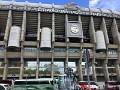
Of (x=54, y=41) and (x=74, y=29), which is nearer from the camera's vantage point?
(x=54, y=41)

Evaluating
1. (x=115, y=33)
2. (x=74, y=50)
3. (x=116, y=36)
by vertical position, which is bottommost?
(x=74, y=50)

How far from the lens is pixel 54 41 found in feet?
240

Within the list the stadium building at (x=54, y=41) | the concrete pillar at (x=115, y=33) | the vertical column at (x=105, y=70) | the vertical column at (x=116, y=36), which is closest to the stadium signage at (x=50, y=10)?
the stadium building at (x=54, y=41)

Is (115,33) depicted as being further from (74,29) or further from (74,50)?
(74,50)

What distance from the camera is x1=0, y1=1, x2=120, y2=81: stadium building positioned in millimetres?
70875

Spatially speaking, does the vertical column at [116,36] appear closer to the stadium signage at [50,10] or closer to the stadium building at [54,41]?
the stadium building at [54,41]

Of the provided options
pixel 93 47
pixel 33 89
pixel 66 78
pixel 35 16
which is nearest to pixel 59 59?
pixel 93 47

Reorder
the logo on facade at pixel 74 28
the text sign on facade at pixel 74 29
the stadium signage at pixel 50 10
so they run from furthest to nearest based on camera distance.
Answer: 1. the stadium signage at pixel 50 10
2. the logo on facade at pixel 74 28
3. the text sign on facade at pixel 74 29

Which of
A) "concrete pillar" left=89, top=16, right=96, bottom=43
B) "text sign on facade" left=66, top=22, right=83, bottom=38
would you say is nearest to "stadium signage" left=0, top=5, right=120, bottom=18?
"concrete pillar" left=89, top=16, right=96, bottom=43

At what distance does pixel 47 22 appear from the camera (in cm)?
7931

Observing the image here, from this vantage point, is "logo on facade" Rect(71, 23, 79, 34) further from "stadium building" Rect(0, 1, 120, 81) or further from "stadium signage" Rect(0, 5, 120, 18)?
"stadium signage" Rect(0, 5, 120, 18)

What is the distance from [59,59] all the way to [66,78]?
42109mm

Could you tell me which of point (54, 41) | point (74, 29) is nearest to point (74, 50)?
point (74, 29)

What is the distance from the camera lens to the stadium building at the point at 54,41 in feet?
233
